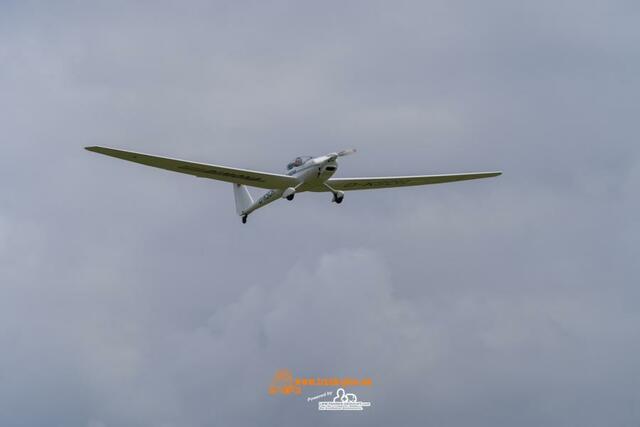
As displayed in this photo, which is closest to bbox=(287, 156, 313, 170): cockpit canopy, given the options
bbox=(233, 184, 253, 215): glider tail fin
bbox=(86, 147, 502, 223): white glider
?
bbox=(86, 147, 502, 223): white glider

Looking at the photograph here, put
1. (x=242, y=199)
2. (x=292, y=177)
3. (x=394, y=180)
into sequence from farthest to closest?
(x=242, y=199) < (x=394, y=180) < (x=292, y=177)

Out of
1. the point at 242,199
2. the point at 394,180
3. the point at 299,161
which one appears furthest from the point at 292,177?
the point at 242,199

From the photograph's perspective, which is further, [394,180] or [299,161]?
[394,180]

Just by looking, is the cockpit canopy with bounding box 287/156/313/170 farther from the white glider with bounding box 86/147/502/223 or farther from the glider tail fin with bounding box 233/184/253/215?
the glider tail fin with bounding box 233/184/253/215

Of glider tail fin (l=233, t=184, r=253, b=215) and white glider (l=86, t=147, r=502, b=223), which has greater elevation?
glider tail fin (l=233, t=184, r=253, b=215)

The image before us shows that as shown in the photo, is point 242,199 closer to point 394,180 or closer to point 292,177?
point 292,177

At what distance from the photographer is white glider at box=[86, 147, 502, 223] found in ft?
123

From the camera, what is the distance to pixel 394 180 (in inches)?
1726

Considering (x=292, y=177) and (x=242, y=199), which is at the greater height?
(x=242, y=199)

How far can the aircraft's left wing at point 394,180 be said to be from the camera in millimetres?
42562

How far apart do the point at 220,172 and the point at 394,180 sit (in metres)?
8.92

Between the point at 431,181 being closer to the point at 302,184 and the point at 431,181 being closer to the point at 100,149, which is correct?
the point at 302,184

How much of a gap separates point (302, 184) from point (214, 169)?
3807 mm

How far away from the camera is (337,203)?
1588 inches
